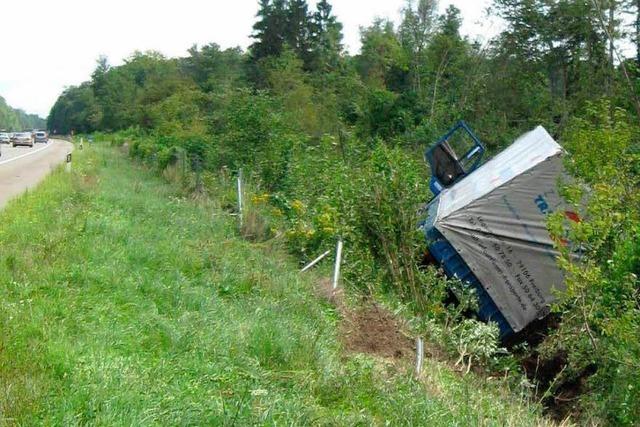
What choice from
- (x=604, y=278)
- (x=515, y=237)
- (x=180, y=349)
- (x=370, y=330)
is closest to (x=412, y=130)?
(x=515, y=237)

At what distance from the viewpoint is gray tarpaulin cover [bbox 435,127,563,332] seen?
38.7ft

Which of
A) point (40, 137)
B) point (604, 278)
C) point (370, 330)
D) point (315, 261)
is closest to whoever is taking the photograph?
point (370, 330)

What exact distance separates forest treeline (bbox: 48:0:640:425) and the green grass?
5.28ft

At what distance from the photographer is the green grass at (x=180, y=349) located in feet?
16.7

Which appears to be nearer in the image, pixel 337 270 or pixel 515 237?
pixel 337 270

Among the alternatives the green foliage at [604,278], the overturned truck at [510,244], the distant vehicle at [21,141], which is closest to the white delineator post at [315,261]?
the overturned truck at [510,244]

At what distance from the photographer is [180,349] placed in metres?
6.61

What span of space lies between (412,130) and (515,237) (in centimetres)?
2084

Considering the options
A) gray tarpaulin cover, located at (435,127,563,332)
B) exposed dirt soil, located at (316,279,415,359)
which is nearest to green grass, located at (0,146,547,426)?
exposed dirt soil, located at (316,279,415,359)

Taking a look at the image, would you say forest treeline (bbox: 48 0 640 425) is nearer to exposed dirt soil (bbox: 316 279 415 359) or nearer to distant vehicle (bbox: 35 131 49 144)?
exposed dirt soil (bbox: 316 279 415 359)

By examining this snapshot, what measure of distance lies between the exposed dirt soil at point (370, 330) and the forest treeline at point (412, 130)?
0.96m

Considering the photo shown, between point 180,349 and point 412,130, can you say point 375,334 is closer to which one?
point 180,349

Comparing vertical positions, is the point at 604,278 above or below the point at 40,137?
above

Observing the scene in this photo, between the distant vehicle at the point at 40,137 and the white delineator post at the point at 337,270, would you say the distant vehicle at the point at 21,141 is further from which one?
the white delineator post at the point at 337,270
